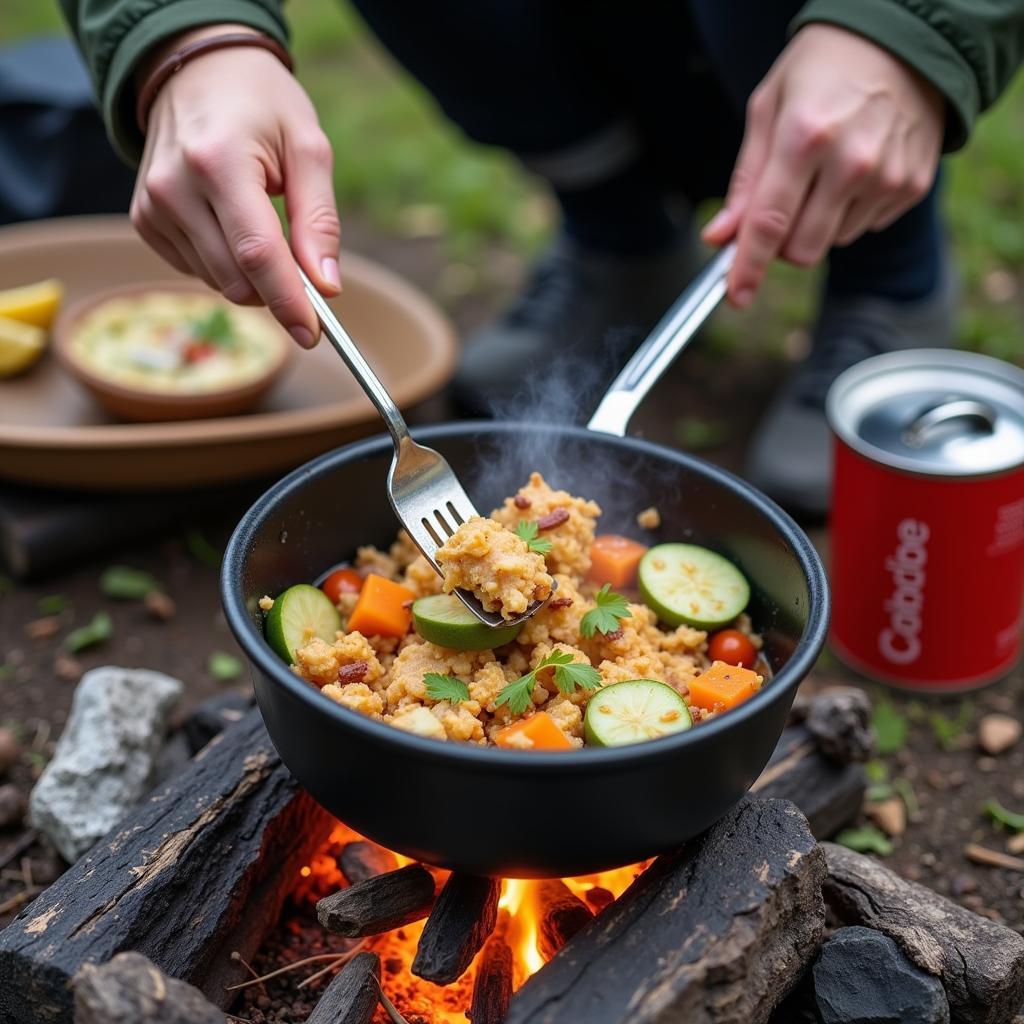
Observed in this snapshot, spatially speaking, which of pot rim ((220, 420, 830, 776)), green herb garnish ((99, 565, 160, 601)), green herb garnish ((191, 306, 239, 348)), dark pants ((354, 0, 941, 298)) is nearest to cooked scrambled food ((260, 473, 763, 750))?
pot rim ((220, 420, 830, 776))

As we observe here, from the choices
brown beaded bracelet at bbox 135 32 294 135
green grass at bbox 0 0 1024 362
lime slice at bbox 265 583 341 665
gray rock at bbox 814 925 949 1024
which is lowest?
green grass at bbox 0 0 1024 362

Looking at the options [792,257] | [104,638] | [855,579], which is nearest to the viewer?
[792,257]

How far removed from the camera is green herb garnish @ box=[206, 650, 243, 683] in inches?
134

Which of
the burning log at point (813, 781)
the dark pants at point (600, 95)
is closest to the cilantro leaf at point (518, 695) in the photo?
the burning log at point (813, 781)

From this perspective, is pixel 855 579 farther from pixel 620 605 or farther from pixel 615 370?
pixel 620 605

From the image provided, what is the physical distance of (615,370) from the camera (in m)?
3.77

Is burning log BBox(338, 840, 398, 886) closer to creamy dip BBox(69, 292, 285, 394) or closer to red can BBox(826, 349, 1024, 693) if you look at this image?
red can BBox(826, 349, 1024, 693)

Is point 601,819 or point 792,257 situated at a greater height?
point 792,257

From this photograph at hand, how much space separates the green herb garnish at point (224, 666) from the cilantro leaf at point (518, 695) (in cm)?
162

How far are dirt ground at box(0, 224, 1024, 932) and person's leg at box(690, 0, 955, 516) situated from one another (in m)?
0.22

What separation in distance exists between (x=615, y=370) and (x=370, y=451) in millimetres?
1571

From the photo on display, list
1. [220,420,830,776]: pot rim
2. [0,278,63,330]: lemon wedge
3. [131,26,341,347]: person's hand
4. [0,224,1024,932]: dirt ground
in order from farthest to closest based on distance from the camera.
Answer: [0,278,63,330]: lemon wedge → [0,224,1024,932]: dirt ground → [131,26,341,347]: person's hand → [220,420,830,776]: pot rim

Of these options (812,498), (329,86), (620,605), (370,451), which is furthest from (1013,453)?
(329,86)

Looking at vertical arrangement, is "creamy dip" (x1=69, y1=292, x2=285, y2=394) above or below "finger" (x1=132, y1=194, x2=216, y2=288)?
below
